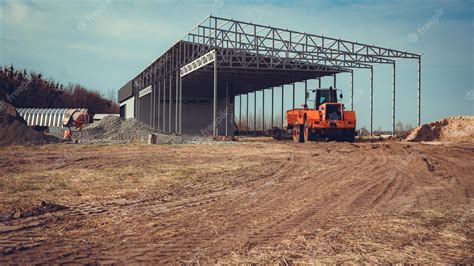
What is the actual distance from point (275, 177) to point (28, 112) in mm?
42874

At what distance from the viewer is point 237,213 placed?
7391 millimetres

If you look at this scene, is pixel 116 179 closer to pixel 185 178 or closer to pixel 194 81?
pixel 185 178

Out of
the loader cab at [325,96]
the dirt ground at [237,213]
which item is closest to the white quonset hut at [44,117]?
the loader cab at [325,96]

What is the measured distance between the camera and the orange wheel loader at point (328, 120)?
2502cm

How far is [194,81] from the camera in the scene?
142ft

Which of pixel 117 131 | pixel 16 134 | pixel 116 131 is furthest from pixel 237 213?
pixel 116 131

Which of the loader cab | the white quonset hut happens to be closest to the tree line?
the white quonset hut

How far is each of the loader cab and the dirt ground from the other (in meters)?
12.8

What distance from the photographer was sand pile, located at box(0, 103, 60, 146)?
24.6 m

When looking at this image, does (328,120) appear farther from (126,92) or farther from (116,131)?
(126,92)

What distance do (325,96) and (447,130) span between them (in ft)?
28.9

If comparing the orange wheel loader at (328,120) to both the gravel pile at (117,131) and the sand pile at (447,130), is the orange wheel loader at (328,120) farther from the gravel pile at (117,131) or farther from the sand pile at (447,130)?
the gravel pile at (117,131)

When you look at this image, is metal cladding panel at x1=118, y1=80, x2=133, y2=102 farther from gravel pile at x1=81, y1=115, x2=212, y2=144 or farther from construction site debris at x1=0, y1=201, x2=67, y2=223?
construction site debris at x1=0, y1=201, x2=67, y2=223

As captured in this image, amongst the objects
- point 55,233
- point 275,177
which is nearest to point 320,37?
point 275,177
